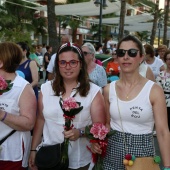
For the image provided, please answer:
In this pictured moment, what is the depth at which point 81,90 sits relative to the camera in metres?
2.87

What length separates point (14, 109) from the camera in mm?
2764

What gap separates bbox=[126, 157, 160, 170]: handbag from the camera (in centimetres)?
256

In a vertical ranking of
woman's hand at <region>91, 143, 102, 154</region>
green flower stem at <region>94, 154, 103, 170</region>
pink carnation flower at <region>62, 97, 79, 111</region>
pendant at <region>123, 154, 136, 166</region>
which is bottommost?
green flower stem at <region>94, 154, 103, 170</region>

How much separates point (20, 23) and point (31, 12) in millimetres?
2255

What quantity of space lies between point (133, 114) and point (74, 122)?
20.2 inches

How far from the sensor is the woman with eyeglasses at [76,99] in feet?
9.34

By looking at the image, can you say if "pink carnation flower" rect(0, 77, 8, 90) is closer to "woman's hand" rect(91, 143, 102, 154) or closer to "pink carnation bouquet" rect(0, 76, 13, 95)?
"pink carnation bouquet" rect(0, 76, 13, 95)

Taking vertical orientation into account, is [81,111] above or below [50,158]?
above

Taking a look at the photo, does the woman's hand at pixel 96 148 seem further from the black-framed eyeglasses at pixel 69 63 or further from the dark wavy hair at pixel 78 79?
the black-framed eyeglasses at pixel 69 63

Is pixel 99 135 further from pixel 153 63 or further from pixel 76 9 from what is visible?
pixel 76 9

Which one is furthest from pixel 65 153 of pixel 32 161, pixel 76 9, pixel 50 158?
pixel 76 9

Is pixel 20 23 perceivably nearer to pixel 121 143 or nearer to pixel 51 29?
pixel 51 29

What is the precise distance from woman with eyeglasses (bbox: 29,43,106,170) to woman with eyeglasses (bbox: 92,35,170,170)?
0.15m

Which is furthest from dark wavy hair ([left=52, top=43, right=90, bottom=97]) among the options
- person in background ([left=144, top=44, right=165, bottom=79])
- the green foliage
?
the green foliage
